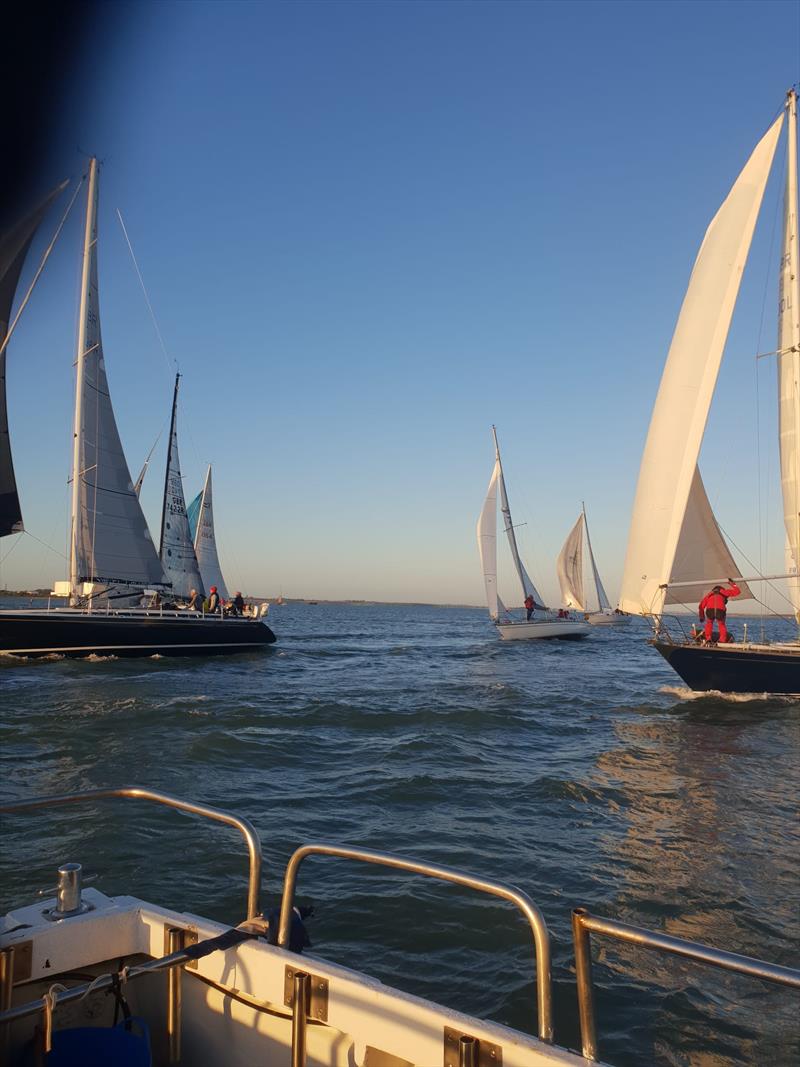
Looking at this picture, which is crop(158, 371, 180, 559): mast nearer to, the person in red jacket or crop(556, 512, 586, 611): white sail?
the person in red jacket

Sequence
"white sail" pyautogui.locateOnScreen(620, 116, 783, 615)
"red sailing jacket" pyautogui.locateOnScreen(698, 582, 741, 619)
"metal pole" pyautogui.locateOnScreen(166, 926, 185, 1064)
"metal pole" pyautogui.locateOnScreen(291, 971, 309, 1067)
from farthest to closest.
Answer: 1. "white sail" pyautogui.locateOnScreen(620, 116, 783, 615)
2. "red sailing jacket" pyautogui.locateOnScreen(698, 582, 741, 619)
3. "metal pole" pyautogui.locateOnScreen(166, 926, 185, 1064)
4. "metal pole" pyautogui.locateOnScreen(291, 971, 309, 1067)

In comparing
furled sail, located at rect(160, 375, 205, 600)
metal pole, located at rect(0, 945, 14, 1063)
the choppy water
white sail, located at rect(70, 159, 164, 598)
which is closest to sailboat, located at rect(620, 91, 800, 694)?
the choppy water

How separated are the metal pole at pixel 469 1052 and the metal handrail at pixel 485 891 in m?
0.22

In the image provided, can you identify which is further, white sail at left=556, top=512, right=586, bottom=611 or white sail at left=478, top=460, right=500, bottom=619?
white sail at left=556, top=512, right=586, bottom=611

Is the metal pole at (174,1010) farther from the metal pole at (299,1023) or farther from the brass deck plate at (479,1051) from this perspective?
the brass deck plate at (479,1051)

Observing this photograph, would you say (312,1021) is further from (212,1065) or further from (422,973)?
(422,973)

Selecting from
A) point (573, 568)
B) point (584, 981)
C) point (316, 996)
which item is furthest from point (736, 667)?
point (573, 568)

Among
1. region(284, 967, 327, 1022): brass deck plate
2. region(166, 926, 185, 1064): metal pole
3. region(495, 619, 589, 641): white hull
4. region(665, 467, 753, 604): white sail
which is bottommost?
region(495, 619, 589, 641): white hull

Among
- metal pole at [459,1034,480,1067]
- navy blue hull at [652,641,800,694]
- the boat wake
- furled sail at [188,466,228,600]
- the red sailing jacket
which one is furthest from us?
furled sail at [188,466,228,600]

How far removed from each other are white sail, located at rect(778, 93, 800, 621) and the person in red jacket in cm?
171

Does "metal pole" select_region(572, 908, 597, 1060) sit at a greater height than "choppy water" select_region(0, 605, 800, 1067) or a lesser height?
greater

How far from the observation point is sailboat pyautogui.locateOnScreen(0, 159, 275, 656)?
25453mm

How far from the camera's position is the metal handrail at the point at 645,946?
6.66 ft

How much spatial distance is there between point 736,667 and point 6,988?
61.1 feet
